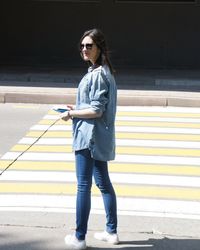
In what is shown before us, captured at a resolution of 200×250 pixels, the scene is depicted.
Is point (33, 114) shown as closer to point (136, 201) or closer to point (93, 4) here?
point (136, 201)

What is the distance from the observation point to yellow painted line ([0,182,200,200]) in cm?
687

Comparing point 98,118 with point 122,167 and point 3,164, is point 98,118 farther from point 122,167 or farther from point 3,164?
point 3,164

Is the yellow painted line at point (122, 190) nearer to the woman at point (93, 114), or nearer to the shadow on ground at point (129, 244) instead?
the shadow on ground at point (129, 244)

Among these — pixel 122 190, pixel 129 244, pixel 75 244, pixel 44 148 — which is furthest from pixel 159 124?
pixel 75 244

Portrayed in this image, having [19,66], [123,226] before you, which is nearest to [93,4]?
[19,66]

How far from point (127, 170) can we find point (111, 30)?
47.9 ft

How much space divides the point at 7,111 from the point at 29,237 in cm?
Answer: 822

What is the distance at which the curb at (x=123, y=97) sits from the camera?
14.3m

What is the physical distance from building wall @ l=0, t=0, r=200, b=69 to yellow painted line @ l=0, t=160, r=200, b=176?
1401cm

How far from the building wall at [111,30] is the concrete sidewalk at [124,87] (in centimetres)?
124

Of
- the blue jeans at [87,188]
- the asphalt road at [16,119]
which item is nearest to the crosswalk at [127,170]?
the asphalt road at [16,119]

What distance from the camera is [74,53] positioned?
73.7 feet

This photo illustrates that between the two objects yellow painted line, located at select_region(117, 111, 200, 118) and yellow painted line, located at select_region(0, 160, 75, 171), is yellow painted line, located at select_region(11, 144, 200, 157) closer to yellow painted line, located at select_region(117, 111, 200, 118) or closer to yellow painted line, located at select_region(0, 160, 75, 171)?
yellow painted line, located at select_region(0, 160, 75, 171)

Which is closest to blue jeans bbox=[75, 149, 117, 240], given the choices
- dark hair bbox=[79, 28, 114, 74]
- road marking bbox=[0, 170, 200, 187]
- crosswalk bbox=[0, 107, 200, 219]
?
dark hair bbox=[79, 28, 114, 74]
